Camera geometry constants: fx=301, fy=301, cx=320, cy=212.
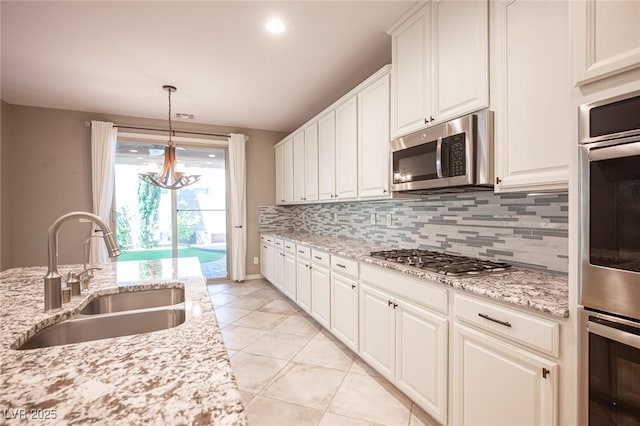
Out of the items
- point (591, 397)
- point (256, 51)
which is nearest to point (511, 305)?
point (591, 397)

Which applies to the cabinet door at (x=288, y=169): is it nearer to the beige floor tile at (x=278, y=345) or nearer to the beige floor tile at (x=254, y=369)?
the beige floor tile at (x=278, y=345)

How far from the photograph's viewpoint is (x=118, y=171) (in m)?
4.66

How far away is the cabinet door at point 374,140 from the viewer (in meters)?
2.46

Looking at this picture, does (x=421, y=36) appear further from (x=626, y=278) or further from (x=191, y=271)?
(x=191, y=271)

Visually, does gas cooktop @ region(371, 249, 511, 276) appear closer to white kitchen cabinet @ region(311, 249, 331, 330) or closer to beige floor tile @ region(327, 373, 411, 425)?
white kitchen cabinet @ region(311, 249, 331, 330)

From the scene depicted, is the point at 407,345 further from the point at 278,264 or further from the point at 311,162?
the point at 278,264

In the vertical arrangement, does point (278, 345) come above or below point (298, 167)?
below

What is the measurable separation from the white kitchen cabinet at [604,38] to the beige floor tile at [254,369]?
248 centimetres

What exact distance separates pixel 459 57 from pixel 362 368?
2304mm

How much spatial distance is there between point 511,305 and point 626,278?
1.34ft

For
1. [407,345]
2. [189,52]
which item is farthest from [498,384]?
[189,52]

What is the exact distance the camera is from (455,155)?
1806 mm

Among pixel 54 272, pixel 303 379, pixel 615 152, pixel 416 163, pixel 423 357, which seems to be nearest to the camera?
pixel 615 152

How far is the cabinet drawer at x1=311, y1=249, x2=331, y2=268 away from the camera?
2.94 metres
